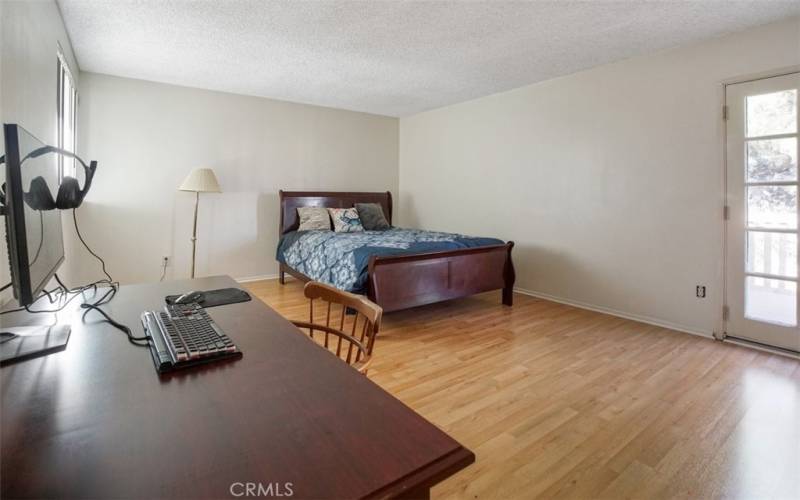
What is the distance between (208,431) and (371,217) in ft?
15.3

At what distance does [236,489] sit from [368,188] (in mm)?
5579

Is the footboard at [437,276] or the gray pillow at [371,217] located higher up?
the gray pillow at [371,217]

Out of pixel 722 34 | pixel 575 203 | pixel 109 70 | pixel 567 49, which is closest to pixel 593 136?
pixel 575 203

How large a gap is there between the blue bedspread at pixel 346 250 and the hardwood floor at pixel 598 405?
1.86 ft

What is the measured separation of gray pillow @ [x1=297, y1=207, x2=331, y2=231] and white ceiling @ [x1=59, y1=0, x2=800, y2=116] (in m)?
1.47

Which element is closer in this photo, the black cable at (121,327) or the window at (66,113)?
the black cable at (121,327)

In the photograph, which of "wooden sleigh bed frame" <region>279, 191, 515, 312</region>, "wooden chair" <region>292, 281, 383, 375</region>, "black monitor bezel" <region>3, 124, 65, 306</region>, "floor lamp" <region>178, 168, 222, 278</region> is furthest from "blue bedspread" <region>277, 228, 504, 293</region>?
"black monitor bezel" <region>3, 124, 65, 306</region>

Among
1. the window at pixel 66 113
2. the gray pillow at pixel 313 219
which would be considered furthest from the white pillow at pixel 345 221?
the window at pixel 66 113

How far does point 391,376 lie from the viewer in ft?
7.95

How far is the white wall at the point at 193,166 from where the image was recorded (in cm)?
411

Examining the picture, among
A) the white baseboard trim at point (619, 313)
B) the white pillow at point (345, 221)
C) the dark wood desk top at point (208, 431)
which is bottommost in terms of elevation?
the white baseboard trim at point (619, 313)

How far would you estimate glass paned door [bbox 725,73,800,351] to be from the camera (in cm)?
276

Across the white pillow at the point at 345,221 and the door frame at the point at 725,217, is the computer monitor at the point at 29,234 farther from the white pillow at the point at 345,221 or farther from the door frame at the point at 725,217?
the door frame at the point at 725,217

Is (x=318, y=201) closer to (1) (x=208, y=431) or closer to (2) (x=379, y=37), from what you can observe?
(2) (x=379, y=37)
